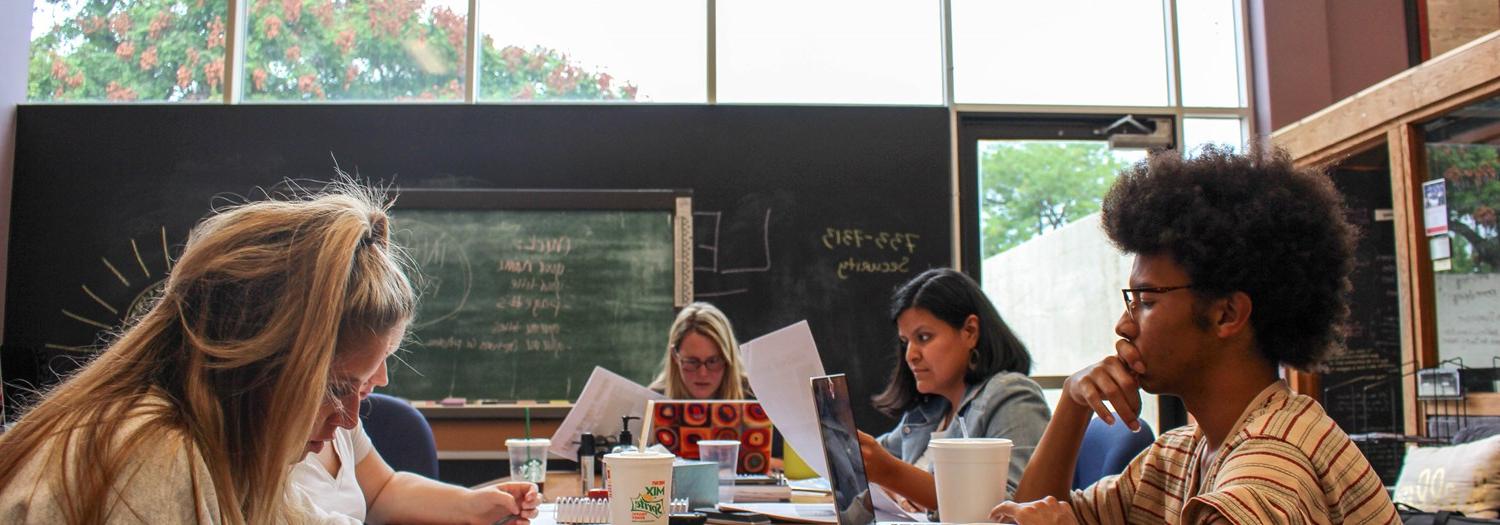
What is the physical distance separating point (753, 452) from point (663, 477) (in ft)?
3.21

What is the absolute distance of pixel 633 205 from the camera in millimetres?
4758

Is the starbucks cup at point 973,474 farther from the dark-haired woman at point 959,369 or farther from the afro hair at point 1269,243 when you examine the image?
the dark-haired woman at point 959,369

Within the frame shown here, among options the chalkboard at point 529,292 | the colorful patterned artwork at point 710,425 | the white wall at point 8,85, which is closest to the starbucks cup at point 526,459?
the colorful patterned artwork at point 710,425

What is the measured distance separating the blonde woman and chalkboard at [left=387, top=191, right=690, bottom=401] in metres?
3.60

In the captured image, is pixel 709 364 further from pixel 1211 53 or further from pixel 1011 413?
pixel 1211 53

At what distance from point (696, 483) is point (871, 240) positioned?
3.03 m

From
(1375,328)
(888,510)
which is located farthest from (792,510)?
(1375,328)

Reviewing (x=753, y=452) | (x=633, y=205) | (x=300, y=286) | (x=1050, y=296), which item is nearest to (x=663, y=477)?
(x=300, y=286)

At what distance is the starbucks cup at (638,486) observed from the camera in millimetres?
1491

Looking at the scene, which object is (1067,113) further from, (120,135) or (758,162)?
(120,135)

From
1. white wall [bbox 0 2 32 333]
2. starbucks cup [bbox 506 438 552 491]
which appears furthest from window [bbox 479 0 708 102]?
starbucks cup [bbox 506 438 552 491]

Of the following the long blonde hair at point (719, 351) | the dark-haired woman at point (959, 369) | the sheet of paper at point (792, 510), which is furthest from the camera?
the long blonde hair at point (719, 351)

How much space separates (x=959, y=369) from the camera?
255 centimetres

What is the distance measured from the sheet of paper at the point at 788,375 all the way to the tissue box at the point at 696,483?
251 millimetres
